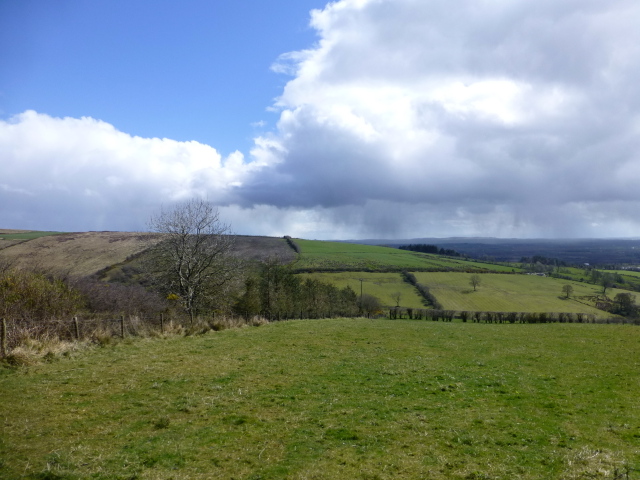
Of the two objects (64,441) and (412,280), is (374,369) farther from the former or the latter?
(412,280)

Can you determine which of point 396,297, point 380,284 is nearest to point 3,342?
point 396,297

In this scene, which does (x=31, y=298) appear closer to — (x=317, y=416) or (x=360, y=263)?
(x=317, y=416)

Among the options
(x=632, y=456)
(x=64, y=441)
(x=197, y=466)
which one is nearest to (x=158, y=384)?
(x=64, y=441)

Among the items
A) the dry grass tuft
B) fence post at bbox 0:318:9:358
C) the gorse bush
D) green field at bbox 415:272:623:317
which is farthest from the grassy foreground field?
green field at bbox 415:272:623:317

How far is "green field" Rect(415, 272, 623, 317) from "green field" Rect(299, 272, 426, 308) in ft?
→ 14.9

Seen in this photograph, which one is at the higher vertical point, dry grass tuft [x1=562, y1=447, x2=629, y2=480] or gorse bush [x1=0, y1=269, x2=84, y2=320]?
gorse bush [x1=0, y1=269, x2=84, y2=320]

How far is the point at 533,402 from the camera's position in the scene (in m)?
11.0

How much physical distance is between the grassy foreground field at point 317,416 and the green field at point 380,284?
178ft

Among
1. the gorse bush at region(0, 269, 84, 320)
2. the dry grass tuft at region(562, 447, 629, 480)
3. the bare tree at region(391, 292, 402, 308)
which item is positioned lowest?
the bare tree at region(391, 292, 402, 308)

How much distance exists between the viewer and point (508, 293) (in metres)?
78.0

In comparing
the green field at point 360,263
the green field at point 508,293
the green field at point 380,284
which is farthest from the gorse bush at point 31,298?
the green field at point 360,263

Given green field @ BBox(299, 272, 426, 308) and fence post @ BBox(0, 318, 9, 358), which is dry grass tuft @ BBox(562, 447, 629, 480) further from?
green field @ BBox(299, 272, 426, 308)

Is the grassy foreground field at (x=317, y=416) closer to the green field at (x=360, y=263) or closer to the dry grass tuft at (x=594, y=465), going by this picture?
the dry grass tuft at (x=594, y=465)

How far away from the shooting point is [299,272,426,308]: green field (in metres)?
71.4
